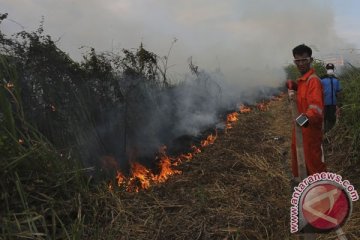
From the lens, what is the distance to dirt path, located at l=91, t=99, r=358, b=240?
4160mm

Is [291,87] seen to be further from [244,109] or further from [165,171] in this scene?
[244,109]

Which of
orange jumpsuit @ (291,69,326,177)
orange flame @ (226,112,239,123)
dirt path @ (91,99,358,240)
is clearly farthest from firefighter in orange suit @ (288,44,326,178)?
orange flame @ (226,112,239,123)

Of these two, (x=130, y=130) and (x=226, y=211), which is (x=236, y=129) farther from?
(x=226, y=211)

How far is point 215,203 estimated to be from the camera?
4816 mm

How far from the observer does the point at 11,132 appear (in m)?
4.23

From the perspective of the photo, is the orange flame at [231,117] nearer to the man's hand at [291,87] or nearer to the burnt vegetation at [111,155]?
the burnt vegetation at [111,155]

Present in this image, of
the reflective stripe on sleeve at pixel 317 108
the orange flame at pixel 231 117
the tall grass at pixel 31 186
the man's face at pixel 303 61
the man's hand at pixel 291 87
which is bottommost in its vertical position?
the orange flame at pixel 231 117
